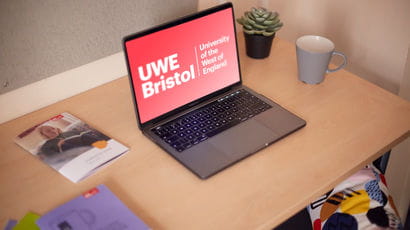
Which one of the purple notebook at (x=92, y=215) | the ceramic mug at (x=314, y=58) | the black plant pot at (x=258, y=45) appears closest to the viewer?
the purple notebook at (x=92, y=215)

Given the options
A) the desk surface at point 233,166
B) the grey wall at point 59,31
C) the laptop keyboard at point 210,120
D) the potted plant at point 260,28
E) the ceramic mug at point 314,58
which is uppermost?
the grey wall at point 59,31

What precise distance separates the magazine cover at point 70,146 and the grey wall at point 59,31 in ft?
0.41

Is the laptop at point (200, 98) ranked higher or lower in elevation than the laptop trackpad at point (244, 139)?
higher

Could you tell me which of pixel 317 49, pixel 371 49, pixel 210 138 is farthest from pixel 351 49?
pixel 210 138

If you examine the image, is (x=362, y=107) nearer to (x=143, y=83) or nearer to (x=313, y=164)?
(x=313, y=164)

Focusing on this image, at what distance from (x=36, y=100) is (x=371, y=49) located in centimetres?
93

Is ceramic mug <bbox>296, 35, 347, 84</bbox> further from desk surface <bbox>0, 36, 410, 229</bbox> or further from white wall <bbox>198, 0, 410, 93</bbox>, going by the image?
white wall <bbox>198, 0, 410, 93</bbox>

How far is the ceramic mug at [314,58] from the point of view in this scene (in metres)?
1.18

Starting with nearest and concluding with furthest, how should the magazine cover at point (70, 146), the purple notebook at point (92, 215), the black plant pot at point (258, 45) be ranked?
the purple notebook at point (92, 215) → the magazine cover at point (70, 146) → the black plant pot at point (258, 45)

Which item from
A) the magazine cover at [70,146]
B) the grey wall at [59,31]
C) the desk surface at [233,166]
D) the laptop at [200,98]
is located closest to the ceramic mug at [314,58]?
the desk surface at [233,166]

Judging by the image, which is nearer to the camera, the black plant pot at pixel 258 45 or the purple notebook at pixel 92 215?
the purple notebook at pixel 92 215

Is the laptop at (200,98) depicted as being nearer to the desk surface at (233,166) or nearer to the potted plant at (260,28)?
the desk surface at (233,166)

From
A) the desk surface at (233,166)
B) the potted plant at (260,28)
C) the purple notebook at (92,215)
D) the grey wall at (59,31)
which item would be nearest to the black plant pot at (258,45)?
the potted plant at (260,28)

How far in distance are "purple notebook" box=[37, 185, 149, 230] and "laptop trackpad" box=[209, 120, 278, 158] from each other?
254 millimetres
